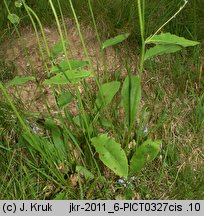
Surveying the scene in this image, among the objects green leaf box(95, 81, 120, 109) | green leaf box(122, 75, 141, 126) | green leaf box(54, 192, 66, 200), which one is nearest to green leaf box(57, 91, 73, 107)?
green leaf box(95, 81, 120, 109)

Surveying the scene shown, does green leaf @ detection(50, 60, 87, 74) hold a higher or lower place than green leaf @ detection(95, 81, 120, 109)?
higher

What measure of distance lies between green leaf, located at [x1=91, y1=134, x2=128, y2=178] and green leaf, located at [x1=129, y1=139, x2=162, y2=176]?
11 centimetres

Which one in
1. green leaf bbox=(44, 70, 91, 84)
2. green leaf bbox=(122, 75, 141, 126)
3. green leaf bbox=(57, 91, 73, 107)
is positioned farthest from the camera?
green leaf bbox=(122, 75, 141, 126)

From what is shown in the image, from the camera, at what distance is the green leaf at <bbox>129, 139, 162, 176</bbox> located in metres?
1.54

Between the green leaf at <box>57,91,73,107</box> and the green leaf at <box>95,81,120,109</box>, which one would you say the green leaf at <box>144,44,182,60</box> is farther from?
the green leaf at <box>57,91,73,107</box>

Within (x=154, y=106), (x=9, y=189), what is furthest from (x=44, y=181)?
(x=154, y=106)

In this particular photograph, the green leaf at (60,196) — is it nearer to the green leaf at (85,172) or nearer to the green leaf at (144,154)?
the green leaf at (85,172)

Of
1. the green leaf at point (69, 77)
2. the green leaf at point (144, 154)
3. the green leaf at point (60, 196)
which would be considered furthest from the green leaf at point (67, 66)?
the green leaf at point (60, 196)

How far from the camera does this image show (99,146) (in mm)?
1496

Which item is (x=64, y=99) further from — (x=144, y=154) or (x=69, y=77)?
(x=144, y=154)

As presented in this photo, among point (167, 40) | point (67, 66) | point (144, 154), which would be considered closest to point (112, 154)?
point (144, 154)

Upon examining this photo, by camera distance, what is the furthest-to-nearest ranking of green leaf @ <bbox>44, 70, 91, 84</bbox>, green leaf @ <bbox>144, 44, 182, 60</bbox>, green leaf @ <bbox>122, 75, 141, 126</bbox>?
green leaf @ <bbox>122, 75, 141, 126</bbox> → green leaf @ <bbox>144, 44, 182, 60</bbox> → green leaf @ <bbox>44, 70, 91, 84</bbox>

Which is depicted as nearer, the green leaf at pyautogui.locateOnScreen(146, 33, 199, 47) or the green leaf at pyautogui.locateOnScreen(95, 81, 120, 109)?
the green leaf at pyautogui.locateOnScreen(146, 33, 199, 47)

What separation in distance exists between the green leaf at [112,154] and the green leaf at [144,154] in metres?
0.11
